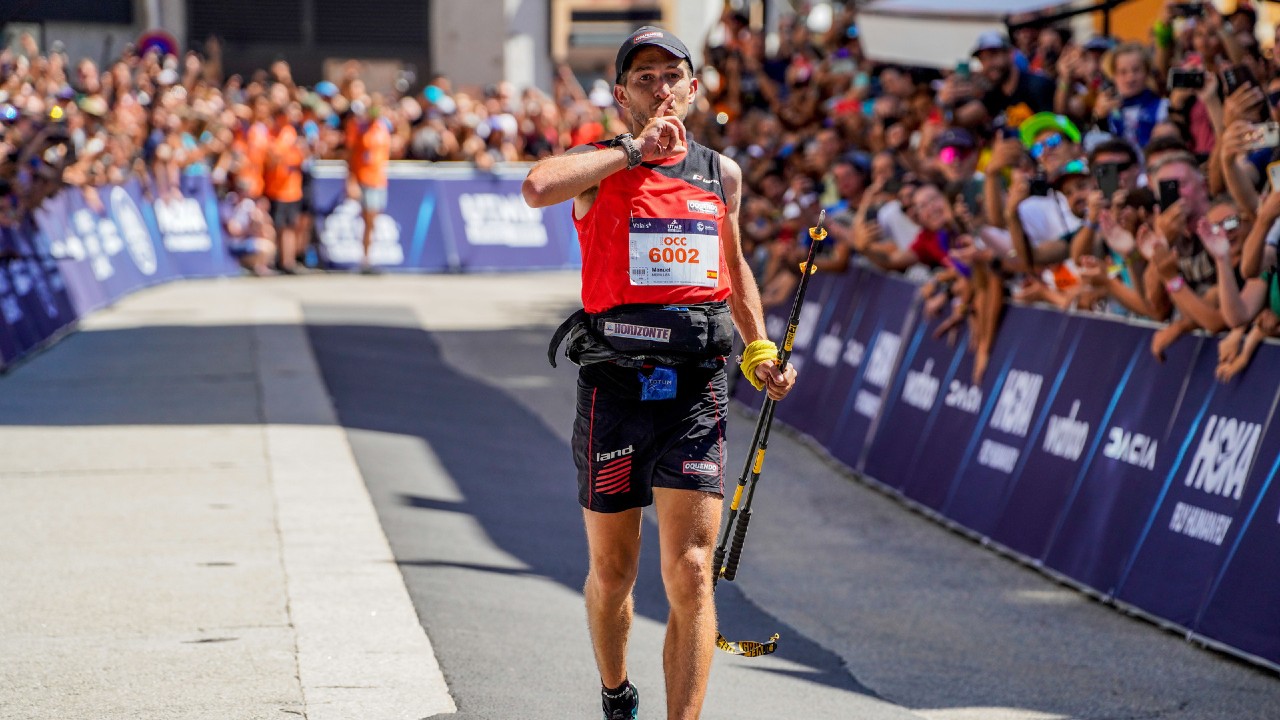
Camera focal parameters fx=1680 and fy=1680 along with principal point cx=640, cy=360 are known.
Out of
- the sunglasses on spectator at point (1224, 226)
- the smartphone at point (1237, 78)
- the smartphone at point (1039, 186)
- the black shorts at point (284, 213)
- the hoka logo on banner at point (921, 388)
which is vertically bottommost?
the black shorts at point (284, 213)

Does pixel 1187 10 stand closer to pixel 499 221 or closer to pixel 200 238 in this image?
pixel 200 238

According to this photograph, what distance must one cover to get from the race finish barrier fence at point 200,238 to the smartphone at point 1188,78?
9550mm

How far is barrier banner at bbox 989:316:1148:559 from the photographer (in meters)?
8.63

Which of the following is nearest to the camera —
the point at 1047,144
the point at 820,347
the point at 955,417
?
the point at 1047,144

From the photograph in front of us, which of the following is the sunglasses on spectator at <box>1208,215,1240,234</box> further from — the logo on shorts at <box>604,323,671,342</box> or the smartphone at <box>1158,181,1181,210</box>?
the logo on shorts at <box>604,323,671,342</box>

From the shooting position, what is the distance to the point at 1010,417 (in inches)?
379

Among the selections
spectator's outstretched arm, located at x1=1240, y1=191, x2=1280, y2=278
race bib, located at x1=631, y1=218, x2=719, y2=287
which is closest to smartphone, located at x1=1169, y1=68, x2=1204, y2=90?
spectator's outstretched arm, located at x1=1240, y1=191, x2=1280, y2=278

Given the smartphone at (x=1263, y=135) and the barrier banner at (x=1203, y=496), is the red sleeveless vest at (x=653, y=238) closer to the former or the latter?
the barrier banner at (x=1203, y=496)

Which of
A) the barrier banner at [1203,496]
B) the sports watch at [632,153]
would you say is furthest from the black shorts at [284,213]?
the sports watch at [632,153]

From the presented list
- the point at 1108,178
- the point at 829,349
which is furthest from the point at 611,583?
the point at 829,349

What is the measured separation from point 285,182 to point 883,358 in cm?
1484

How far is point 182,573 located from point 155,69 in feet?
62.7

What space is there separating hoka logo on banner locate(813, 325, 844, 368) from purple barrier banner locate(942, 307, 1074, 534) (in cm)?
272

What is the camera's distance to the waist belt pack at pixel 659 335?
16.6 ft
